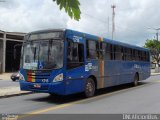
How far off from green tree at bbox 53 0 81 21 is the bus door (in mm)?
11138

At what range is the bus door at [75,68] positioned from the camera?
13.1 m

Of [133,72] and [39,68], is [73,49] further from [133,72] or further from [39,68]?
[133,72]

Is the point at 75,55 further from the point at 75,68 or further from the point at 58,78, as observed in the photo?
the point at 58,78

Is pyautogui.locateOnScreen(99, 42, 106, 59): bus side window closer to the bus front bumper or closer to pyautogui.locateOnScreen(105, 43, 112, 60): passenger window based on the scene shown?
pyautogui.locateOnScreen(105, 43, 112, 60): passenger window

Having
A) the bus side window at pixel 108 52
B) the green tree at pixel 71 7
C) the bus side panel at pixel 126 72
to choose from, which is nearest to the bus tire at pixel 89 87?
the bus side window at pixel 108 52

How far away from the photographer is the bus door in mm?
13052

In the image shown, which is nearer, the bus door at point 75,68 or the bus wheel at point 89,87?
the bus door at point 75,68

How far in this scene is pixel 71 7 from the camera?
67.4 inches

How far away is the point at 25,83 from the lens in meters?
13.6

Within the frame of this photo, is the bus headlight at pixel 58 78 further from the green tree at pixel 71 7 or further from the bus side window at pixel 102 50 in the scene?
the green tree at pixel 71 7

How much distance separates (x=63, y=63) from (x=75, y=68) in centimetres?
82

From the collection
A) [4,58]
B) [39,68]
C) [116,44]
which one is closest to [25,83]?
[39,68]

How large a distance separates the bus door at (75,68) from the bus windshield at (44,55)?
0.40 meters

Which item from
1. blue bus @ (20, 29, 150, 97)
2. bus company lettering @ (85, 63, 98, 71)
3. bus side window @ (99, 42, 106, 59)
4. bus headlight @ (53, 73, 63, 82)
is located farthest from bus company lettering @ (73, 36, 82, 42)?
bus side window @ (99, 42, 106, 59)
